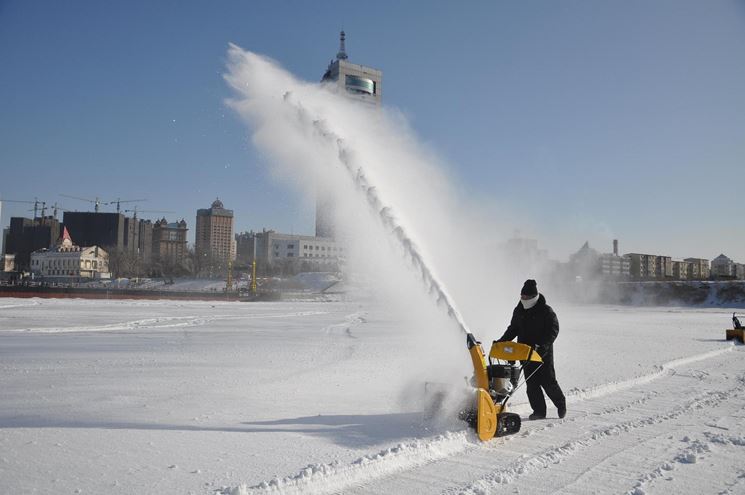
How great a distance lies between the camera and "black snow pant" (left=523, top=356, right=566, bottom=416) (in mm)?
6676

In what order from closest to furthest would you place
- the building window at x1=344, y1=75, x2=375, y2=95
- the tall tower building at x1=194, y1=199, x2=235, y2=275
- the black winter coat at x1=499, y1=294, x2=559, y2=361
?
the black winter coat at x1=499, y1=294, x2=559, y2=361 < the building window at x1=344, y1=75, x2=375, y2=95 < the tall tower building at x1=194, y1=199, x2=235, y2=275

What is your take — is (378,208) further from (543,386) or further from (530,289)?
(543,386)

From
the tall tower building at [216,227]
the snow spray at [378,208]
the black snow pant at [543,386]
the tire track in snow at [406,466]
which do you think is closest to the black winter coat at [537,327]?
the black snow pant at [543,386]

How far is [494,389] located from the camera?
5926mm

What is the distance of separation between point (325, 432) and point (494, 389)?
1.90 m

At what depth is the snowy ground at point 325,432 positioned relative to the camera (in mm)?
4371

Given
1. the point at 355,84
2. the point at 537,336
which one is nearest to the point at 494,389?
the point at 537,336

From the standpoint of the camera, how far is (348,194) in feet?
37.0

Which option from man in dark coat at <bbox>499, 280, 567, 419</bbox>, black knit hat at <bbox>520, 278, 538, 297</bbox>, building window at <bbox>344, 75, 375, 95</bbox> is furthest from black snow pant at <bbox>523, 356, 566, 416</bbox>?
building window at <bbox>344, 75, 375, 95</bbox>

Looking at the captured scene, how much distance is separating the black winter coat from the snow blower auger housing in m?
0.35

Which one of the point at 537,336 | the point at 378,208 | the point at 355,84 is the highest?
the point at 355,84

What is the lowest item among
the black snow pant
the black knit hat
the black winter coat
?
the black snow pant

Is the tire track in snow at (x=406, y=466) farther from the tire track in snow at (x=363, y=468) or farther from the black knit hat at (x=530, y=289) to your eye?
the black knit hat at (x=530, y=289)

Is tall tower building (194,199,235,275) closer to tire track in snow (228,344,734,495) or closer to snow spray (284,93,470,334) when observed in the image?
snow spray (284,93,470,334)
